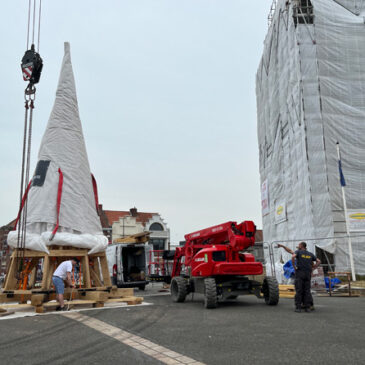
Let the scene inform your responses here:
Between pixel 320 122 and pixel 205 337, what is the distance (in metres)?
16.4

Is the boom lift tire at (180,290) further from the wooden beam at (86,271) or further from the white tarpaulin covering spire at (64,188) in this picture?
the wooden beam at (86,271)

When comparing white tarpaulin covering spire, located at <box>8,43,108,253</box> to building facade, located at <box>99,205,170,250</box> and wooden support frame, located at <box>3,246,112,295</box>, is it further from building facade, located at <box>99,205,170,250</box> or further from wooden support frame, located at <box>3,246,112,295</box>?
building facade, located at <box>99,205,170,250</box>

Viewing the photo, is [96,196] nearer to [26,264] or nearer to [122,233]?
[26,264]

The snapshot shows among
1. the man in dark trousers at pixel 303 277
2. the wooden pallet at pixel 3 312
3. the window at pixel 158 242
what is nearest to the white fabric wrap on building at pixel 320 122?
the man in dark trousers at pixel 303 277

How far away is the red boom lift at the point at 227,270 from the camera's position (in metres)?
10.3

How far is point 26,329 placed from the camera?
716 centimetres

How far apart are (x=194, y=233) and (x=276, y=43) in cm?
1713

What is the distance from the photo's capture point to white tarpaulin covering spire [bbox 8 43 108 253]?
435 inches

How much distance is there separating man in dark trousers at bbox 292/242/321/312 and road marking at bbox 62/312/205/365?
435 centimetres

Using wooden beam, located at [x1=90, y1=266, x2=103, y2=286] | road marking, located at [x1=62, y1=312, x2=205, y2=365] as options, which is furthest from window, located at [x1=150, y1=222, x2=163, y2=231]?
road marking, located at [x1=62, y1=312, x2=205, y2=365]

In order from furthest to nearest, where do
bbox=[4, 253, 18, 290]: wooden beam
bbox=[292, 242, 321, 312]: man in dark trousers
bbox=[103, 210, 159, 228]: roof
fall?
bbox=[103, 210, 159, 228]: roof < bbox=[4, 253, 18, 290]: wooden beam < bbox=[292, 242, 321, 312]: man in dark trousers

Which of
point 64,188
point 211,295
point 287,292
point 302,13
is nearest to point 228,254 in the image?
point 211,295

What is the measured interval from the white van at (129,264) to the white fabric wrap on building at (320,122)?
27.2ft

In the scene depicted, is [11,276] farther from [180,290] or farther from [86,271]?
[180,290]
